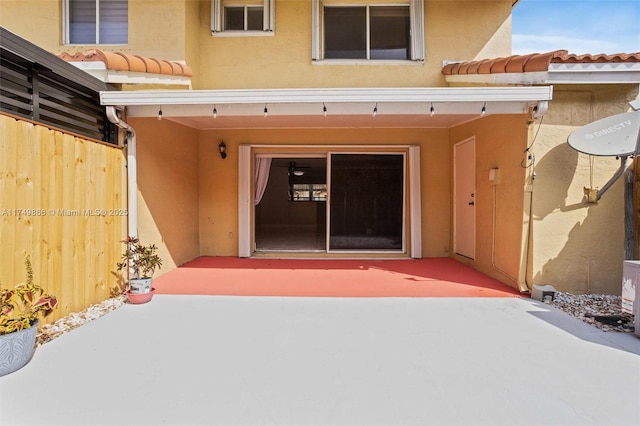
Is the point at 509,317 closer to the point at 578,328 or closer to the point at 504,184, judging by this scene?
the point at 578,328

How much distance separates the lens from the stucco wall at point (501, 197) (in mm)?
5160

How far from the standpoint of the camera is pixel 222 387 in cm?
261

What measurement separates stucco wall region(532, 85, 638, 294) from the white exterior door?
1.73 metres

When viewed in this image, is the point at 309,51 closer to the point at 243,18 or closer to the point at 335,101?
the point at 243,18

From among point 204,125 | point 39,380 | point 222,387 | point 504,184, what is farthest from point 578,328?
point 204,125

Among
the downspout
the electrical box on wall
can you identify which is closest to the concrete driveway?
the downspout

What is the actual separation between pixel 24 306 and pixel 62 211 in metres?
1.11

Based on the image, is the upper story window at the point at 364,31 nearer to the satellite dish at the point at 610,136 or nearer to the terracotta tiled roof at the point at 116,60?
the terracotta tiled roof at the point at 116,60

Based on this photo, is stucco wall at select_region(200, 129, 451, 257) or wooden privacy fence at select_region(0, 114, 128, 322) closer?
wooden privacy fence at select_region(0, 114, 128, 322)

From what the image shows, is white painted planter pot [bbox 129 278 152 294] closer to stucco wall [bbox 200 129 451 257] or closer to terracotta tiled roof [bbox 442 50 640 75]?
stucco wall [bbox 200 129 451 257]

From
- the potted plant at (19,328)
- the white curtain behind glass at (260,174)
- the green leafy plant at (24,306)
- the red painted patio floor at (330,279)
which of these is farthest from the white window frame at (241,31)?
the potted plant at (19,328)

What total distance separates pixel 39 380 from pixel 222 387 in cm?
Answer: 148

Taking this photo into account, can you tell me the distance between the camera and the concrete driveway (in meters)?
2.32

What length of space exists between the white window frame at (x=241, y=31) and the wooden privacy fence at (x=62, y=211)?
13.0ft
